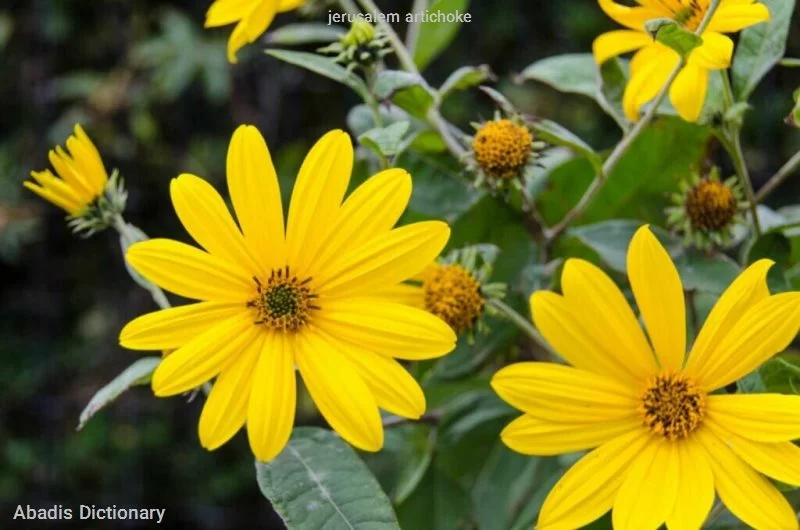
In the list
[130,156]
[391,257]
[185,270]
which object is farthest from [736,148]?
[130,156]

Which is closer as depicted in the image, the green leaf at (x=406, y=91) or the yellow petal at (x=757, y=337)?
the yellow petal at (x=757, y=337)

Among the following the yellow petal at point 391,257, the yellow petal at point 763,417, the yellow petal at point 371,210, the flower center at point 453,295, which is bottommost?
the yellow petal at point 763,417

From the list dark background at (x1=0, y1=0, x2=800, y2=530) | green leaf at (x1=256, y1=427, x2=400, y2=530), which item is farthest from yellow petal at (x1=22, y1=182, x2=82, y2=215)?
dark background at (x1=0, y1=0, x2=800, y2=530)

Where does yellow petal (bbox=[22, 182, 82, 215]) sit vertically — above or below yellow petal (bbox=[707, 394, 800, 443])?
above

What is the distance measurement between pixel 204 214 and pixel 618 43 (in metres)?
0.31

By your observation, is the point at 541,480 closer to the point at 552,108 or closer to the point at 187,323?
the point at 187,323

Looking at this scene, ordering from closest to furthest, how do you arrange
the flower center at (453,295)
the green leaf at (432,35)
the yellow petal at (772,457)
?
the yellow petal at (772,457) < the flower center at (453,295) < the green leaf at (432,35)

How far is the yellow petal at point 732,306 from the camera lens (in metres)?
0.58

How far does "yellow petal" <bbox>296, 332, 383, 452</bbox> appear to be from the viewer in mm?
583

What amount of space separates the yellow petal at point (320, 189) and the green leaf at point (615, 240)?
222 millimetres

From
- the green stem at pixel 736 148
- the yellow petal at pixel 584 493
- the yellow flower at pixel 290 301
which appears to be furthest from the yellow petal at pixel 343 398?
the green stem at pixel 736 148

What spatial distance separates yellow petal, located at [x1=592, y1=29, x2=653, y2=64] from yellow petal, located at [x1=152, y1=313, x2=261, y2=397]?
321 mm

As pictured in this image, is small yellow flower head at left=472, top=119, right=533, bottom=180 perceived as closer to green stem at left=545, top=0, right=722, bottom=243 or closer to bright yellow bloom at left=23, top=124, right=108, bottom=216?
green stem at left=545, top=0, right=722, bottom=243

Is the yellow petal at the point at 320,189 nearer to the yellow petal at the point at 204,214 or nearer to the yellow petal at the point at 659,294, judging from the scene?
the yellow petal at the point at 204,214
